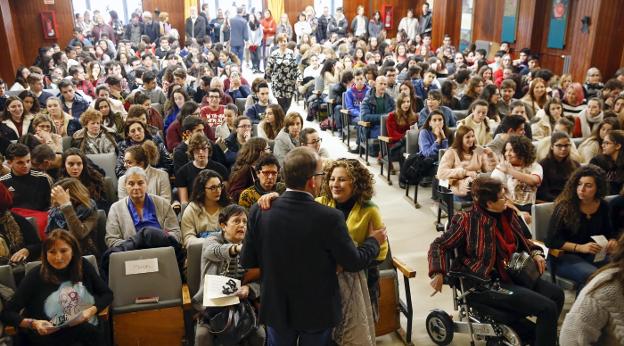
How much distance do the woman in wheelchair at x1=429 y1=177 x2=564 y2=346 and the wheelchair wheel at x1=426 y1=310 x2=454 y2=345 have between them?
267mm

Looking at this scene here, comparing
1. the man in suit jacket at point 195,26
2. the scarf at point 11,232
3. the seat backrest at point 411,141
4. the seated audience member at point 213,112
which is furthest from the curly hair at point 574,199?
the man in suit jacket at point 195,26

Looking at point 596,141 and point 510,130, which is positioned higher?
point 510,130

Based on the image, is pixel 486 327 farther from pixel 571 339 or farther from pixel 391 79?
pixel 391 79

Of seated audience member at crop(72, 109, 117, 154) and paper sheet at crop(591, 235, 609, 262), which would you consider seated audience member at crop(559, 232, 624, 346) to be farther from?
seated audience member at crop(72, 109, 117, 154)

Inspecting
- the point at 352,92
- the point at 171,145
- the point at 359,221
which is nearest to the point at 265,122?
the point at 171,145

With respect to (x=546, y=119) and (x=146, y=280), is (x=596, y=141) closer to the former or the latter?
(x=546, y=119)

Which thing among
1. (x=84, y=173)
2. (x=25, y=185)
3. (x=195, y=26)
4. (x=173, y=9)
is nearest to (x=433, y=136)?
(x=84, y=173)

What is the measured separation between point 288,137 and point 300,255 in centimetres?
286

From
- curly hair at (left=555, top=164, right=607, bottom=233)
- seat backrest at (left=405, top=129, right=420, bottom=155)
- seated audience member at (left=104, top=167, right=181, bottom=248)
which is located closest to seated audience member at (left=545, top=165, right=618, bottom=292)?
curly hair at (left=555, top=164, right=607, bottom=233)

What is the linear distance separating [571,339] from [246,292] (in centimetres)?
150

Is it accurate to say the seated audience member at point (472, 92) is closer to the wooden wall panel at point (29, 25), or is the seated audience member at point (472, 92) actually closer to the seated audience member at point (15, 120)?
the seated audience member at point (15, 120)

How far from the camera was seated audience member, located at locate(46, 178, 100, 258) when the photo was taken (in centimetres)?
333

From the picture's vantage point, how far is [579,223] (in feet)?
11.0

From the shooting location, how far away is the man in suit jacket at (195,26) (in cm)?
1532
